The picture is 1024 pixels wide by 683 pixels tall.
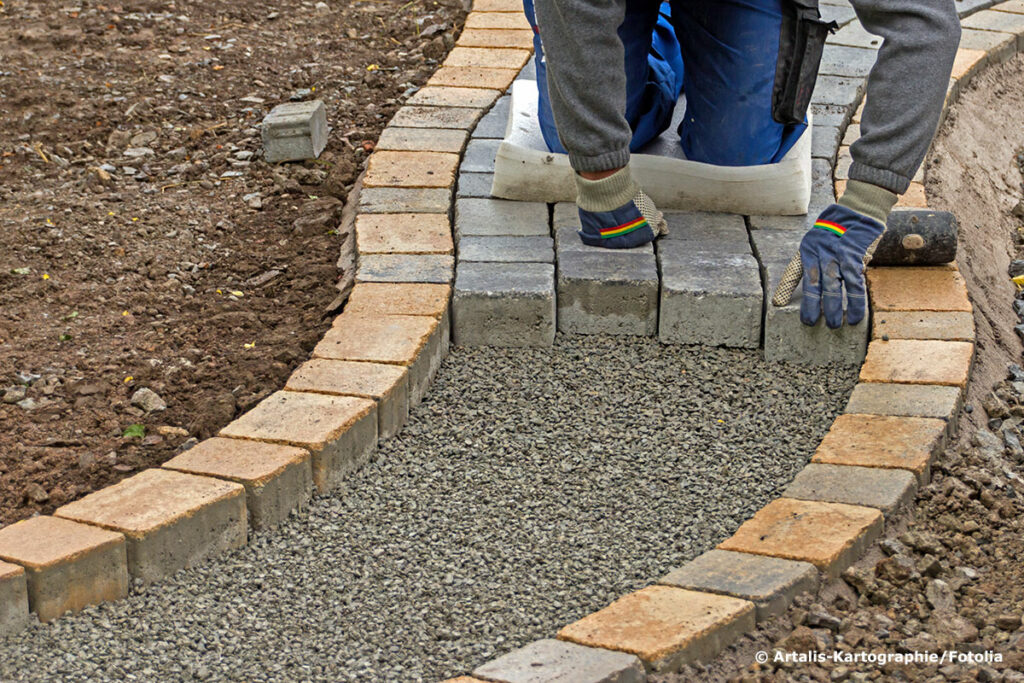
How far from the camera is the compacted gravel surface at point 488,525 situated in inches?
91.5

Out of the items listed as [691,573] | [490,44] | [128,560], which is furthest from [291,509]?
[490,44]

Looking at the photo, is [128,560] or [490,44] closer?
[128,560]

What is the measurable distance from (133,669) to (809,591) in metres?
1.29

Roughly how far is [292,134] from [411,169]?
1.56 ft

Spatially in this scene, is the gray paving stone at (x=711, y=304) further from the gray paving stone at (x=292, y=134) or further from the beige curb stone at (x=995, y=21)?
the beige curb stone at (x=995, y=21)

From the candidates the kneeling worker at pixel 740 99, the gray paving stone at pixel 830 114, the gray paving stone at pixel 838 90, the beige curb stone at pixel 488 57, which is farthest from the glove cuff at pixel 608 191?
the beige curb stone at pixel 488 57

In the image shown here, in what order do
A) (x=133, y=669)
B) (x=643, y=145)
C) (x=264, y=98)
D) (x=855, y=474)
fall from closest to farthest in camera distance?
(x=133, y=669), (x=855, y=474), (x=643, y=145), (x=264, y=98)

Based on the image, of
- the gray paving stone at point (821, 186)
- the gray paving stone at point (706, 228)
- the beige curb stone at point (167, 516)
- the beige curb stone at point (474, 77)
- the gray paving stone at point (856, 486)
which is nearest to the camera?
the beige curb stone at point (167, 516)

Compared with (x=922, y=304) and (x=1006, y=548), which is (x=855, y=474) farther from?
(x=922, y=304)

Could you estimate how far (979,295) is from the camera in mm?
3496

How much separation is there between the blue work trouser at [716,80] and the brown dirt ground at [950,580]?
759 millimetres

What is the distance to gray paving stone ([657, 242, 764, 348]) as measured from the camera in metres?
3.22

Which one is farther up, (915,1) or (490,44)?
(915,1)

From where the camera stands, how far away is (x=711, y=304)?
3.23 m
